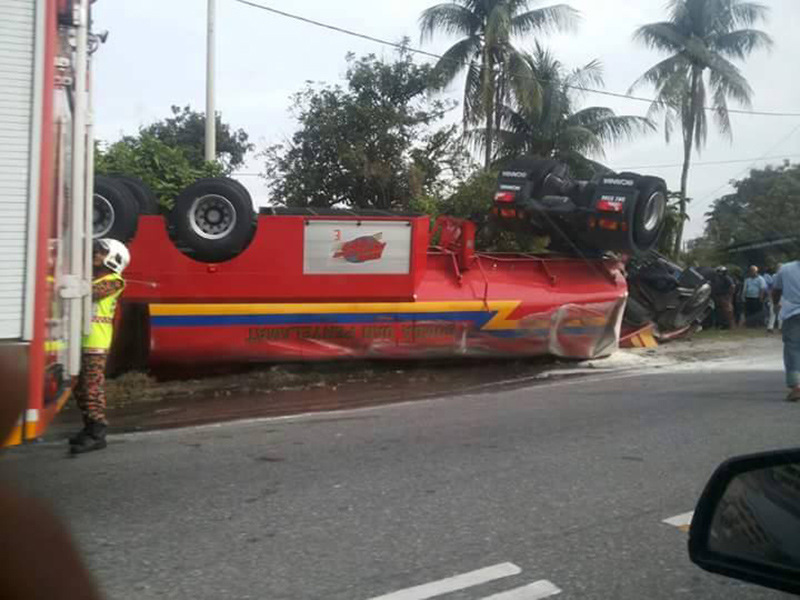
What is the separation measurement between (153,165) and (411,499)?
8.46 metres

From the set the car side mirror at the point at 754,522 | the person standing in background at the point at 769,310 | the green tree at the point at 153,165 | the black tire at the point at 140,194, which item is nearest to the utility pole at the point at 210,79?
the green tree at the point at 153,165

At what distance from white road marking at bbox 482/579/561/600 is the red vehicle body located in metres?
5.58

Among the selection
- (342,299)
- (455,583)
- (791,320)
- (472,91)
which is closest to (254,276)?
(342,299)

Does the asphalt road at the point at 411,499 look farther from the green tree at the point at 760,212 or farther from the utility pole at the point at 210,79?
the utility pole at the point at 210,79

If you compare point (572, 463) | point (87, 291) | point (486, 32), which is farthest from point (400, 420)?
point (486, 32)

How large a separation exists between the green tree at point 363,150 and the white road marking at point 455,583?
13.9 meters

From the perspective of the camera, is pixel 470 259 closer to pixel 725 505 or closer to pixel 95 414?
pixel 95 414

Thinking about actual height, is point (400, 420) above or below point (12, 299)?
below

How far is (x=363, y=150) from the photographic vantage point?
57.6ft

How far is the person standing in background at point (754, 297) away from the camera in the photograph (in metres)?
16.8

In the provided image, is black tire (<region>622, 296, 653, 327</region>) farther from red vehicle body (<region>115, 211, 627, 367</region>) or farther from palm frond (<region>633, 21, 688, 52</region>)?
palm frond (<region>633, 21, 688, 52</region>)

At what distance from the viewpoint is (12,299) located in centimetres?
330

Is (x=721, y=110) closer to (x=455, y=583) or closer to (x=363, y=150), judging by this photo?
(x=363, y=150)

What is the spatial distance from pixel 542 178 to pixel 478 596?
8194 millimetres
